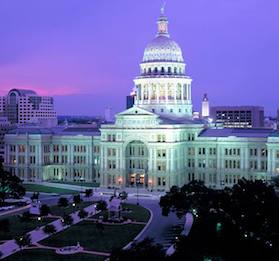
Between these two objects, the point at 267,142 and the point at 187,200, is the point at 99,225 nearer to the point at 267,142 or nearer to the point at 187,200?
the point at 187,200

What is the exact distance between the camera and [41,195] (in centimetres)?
10719

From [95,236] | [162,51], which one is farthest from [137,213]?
[162,51]

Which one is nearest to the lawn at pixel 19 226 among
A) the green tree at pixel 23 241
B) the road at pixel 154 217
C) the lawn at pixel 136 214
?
the green tree at pixel 23 241

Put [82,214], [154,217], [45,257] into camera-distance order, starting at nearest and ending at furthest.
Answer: [45,257]
[82,214]
[154,217]

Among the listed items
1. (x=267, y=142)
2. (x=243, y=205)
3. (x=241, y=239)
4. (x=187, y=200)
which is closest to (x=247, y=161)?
(x=267, y=142)

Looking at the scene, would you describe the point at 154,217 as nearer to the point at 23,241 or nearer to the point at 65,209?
the point at 65,209

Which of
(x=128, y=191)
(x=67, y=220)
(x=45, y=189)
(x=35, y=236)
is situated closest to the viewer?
(x=35, y=236)

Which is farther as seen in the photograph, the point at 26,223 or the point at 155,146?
the point at 155,146

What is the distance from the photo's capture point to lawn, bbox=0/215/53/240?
72.2 meters

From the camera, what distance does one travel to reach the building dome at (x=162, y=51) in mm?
125250

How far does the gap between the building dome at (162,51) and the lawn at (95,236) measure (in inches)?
2078

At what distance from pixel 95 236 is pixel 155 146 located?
4327 cm

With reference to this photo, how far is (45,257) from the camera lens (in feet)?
204

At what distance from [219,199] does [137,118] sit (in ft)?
136
